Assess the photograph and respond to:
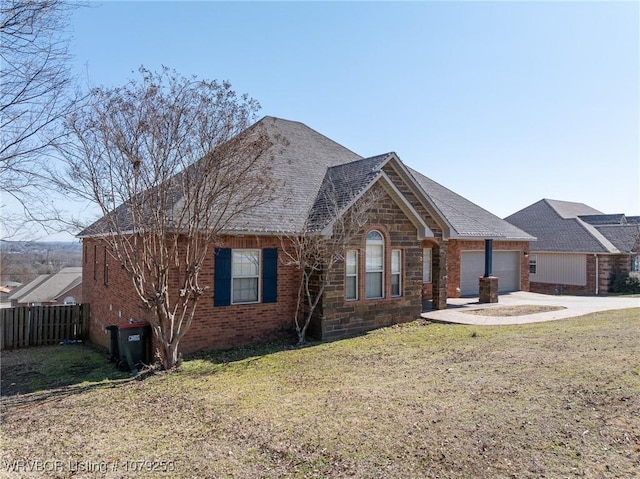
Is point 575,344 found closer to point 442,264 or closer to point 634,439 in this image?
point 634,439

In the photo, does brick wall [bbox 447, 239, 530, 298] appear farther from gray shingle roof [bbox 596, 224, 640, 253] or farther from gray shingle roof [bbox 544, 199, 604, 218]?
gray shingle roof [bbox 544, 199, 604, 218]

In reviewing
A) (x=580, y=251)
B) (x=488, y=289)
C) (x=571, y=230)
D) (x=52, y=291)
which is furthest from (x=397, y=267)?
(x=52, y=291)

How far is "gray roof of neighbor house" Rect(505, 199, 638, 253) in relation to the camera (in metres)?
27.9

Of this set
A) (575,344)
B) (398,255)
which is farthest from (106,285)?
(575,344)

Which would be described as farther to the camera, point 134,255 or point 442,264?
point 442,264

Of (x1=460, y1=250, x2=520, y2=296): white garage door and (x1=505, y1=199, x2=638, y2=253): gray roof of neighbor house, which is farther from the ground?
(x1=505, y1=199, x2=638, y2=253): gray roof of neighbor house

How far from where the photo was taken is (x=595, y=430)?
5.42 meters

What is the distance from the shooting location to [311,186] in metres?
15.3

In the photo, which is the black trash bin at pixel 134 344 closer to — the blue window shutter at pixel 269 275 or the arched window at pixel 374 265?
the blue window shutter at pixel 269 275

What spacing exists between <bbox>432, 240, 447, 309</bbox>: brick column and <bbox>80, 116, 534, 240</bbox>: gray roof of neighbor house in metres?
0.99

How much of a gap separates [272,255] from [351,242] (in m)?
2.43

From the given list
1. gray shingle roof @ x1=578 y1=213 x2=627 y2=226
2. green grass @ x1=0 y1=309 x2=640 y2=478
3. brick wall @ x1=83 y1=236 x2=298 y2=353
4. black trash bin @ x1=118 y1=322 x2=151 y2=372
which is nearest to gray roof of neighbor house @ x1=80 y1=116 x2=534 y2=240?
brick wall @ x1=83 y1=236 x2=298 y2=353

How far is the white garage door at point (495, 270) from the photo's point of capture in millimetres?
21781

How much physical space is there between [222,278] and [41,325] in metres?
9.26
